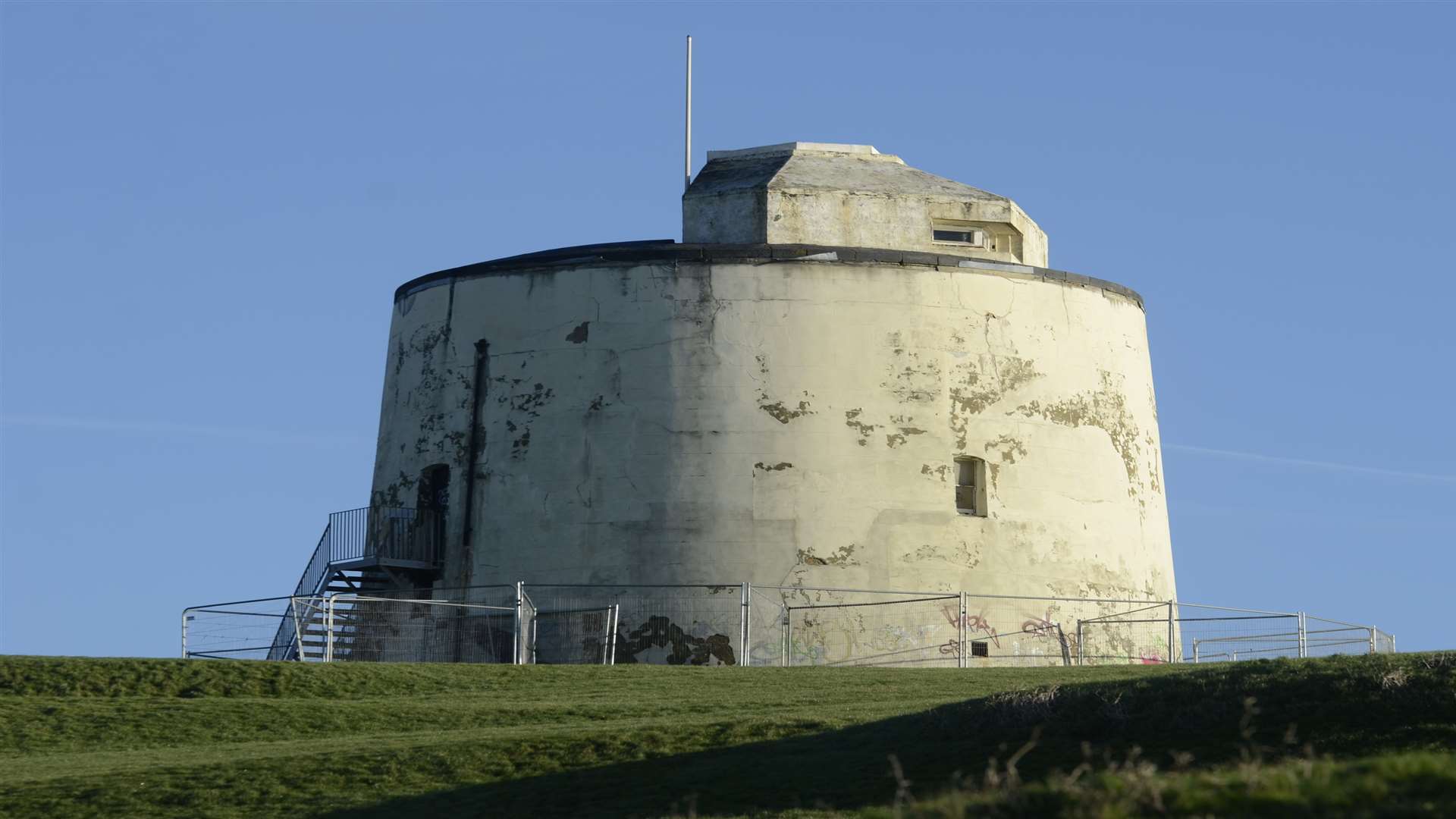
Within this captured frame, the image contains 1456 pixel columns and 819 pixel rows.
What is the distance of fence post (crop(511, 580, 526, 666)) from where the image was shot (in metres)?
28.4

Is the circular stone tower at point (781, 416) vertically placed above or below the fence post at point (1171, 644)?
above

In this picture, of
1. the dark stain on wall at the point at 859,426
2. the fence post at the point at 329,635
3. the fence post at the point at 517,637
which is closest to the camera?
the fence post at the point at 329,635

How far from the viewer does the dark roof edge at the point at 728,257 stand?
104 ft

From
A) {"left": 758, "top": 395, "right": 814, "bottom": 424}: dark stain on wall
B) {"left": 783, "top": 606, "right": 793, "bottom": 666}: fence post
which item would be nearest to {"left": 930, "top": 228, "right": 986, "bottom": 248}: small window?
{"left": 758, "top": 395, "right": 814, "bottom": 424}: dark stain on wall

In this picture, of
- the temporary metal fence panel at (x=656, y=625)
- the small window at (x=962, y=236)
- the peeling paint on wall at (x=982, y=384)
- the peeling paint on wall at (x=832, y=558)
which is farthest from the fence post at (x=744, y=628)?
the small window at (x=962, y=236)

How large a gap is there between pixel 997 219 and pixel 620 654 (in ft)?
31.9

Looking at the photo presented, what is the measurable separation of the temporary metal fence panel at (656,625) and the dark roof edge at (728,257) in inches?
197

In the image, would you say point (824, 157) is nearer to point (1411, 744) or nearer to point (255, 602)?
point (255, 602)

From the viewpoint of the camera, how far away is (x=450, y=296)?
109 feet

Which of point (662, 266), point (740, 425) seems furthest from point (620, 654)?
point (662, 266)

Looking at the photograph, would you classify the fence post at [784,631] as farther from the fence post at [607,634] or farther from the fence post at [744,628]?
the fence post at [607,634]

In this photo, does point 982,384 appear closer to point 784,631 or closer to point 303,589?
point 784,631

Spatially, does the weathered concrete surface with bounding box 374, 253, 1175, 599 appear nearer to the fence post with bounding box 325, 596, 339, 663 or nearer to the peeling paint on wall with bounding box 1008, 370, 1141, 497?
the peeling paint on wall with bounding box 1008, 370, 1141, 497

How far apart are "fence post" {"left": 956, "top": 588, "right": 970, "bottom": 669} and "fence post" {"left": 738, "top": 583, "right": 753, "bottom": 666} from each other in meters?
2.87
